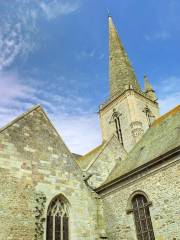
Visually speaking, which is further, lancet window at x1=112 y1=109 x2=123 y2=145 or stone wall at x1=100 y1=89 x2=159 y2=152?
lancet window at x1=112 y1=109 x2=123 y2=145

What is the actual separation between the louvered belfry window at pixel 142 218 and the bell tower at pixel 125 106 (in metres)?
14.8

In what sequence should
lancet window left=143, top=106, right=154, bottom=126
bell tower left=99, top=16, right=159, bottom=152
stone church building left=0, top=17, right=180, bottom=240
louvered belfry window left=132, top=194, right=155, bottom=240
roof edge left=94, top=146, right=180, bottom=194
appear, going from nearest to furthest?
stone church building left=0, top=17, right=180, bottom=240
roof edge left=94, top=146, right=180, bottom=194
louvered belfry window left=132, top=194, right=155, bottom=240
bell tower left=99, top=16, right=159, bottom=152
lancet window left=143, top=106, right=154, bottom=126

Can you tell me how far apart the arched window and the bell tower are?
15.4 meters

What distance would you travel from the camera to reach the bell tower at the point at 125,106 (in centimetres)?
2909

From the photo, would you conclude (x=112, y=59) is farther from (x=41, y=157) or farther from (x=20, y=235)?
(x=20, y=235)

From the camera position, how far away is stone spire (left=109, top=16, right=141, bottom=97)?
1294 inches

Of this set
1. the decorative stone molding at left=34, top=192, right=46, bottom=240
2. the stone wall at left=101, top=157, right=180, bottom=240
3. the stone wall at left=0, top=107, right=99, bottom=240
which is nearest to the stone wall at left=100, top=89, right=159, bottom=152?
the stone wall at left=101, top=157, right=180, bottom=240

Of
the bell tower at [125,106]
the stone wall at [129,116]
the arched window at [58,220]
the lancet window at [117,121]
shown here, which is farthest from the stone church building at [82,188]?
the lancet window at [117,121]

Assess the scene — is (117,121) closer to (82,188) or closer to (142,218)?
(82,188)

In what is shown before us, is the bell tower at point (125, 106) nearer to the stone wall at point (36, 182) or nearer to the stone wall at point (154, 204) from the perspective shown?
the stone wall at point (154, 204)

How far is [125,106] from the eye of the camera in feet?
100

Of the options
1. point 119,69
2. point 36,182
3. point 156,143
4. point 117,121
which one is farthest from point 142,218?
point 119,69

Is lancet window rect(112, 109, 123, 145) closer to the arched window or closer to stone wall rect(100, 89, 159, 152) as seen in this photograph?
stone wall rect(100, 89, 159, 152)

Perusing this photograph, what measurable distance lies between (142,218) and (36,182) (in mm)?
4796
